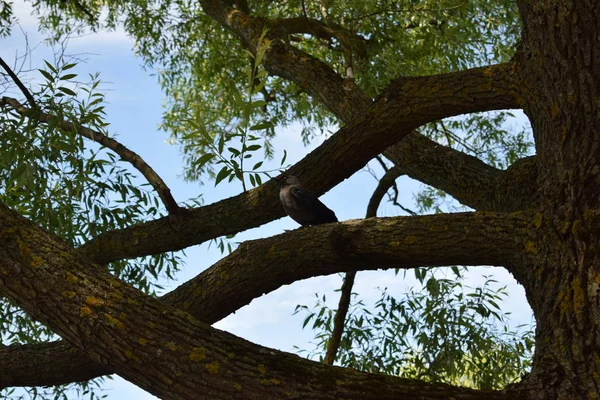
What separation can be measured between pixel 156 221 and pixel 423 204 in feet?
13.0

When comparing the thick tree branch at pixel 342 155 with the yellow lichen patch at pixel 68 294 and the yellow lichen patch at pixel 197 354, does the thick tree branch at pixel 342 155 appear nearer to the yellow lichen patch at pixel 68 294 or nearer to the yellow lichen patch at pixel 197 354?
the yellow lichen patch at pixel 68 294

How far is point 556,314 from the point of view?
3.27 m

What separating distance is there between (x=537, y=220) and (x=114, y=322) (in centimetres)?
197

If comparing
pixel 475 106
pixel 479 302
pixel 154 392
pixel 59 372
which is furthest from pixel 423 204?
pixel 154 392

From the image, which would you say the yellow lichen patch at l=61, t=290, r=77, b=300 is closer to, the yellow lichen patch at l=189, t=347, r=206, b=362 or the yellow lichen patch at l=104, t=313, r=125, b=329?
the yellow lichen patch at l=104, t=313, r=125, b=329

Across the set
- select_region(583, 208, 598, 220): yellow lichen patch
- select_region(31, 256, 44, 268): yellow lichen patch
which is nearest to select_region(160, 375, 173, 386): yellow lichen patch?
select_region(31, 256, 44, 268): yellow lichen patch

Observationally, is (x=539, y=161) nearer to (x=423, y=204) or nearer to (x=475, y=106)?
(x=475, y=106)

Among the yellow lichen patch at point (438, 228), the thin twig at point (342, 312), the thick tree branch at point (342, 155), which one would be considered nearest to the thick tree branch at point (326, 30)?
the thin twig at point (342, 312)

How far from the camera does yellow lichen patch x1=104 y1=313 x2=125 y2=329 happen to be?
9.74 ft

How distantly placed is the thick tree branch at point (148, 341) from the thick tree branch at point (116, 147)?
4.87 feet

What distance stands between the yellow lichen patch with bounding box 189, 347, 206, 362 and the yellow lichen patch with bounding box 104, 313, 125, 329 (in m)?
0.30

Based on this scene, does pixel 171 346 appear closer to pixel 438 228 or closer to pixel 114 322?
pixel 114 322

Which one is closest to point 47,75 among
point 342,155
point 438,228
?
point 342,155

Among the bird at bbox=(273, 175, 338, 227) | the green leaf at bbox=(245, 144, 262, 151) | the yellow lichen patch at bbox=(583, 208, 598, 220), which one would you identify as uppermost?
the bird at bbox=(273, 175, 338, 227)
